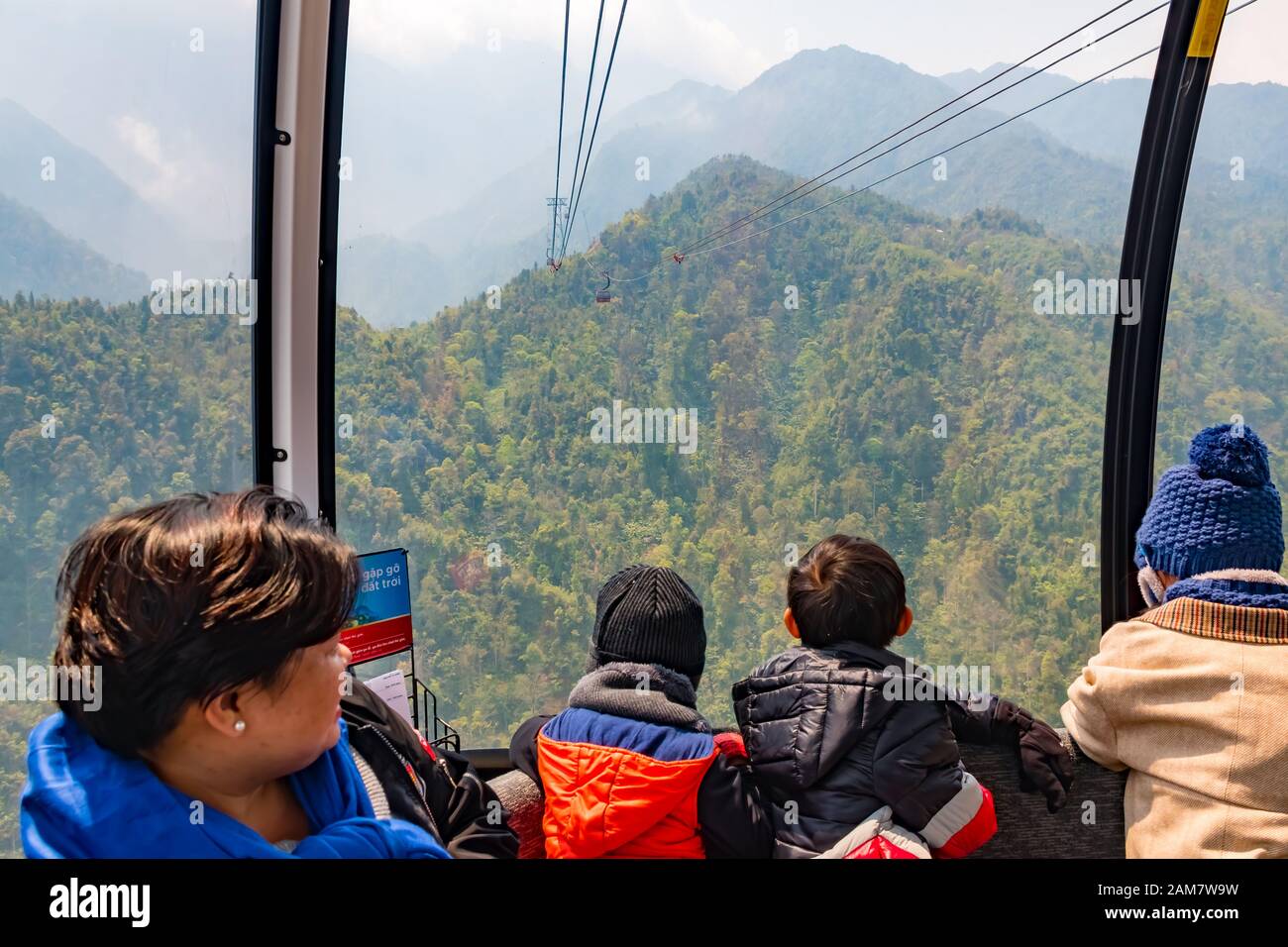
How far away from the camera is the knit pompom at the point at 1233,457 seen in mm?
1823

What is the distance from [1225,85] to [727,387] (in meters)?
1.75

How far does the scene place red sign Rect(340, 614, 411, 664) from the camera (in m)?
2.35

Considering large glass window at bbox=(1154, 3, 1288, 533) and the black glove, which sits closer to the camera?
the black glove

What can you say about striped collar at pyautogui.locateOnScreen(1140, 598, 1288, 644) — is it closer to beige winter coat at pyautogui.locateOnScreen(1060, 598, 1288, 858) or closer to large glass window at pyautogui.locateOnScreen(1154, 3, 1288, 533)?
→ beige winter coat at pyautogui.locateOnScreen(1060, 598, 1288, 858)

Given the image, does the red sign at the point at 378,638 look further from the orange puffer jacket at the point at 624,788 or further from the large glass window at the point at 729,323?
the orange puffer jacket at the point at 624,788

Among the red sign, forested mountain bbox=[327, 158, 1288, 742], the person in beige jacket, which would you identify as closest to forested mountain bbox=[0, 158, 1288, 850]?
forested mountain bbox=[327, 158, 1288, 742]

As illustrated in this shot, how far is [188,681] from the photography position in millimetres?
981

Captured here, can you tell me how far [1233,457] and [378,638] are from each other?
2120mm

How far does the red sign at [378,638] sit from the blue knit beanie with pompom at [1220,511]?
1911 mm

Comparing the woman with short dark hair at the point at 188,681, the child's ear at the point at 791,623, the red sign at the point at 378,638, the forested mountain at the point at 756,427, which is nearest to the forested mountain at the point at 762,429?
the forested mountain at the point at 756,427

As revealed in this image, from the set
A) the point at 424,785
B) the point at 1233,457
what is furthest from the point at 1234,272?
the point at 424,785

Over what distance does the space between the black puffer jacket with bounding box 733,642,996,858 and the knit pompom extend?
787 millimetres

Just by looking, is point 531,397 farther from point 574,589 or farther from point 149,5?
point 149,5

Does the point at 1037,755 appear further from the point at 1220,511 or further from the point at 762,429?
the point at 762,429
